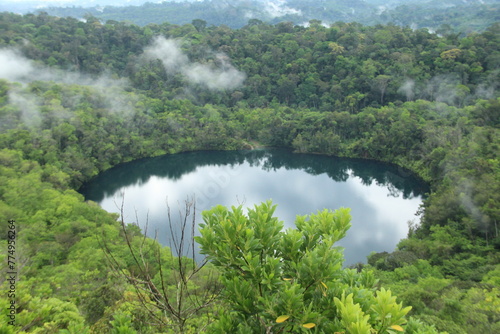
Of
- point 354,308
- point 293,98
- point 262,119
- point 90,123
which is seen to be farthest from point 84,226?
point 293,98

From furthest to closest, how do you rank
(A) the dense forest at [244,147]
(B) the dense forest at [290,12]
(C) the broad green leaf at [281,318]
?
1. (B) the dense forest at [290,12]
2. (A) the dense forest at [244,147]
3. (C) the broad green leaf at [281,318]

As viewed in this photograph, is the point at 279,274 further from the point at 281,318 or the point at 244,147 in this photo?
the point at 244,147

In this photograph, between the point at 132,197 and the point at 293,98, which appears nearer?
the point at 132,197

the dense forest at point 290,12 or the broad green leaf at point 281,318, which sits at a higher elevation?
the dense forest at point 290,12

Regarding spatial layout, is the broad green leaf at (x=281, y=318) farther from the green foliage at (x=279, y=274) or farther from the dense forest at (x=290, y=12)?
the dense forest at (x=290, y=12)

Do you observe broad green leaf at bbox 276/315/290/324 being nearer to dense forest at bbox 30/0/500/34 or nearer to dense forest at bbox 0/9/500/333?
dense forest at bbox 0/9/500/333

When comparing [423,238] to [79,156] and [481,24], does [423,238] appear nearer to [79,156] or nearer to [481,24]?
[79,156]

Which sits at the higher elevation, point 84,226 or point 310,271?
point 310,271

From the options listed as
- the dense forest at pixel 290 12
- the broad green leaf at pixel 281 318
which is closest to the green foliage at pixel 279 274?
the broad green leaf at pixel 281 318

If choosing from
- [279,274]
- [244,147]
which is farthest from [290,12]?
[279,274]
